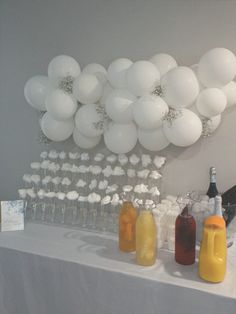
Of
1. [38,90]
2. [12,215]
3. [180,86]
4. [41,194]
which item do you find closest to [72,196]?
[41,194]

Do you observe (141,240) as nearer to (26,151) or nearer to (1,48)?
(26,151)

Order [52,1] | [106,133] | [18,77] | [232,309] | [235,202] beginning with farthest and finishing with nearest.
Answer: [18,77] → [52,1] → [106,133] → [235,202] → [232,309]

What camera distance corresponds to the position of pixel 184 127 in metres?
1.08

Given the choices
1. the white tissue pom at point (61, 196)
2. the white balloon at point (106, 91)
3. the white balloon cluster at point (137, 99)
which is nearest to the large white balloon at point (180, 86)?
the white balloon cluster at point (137, 99)

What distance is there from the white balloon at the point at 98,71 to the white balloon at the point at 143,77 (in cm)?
17

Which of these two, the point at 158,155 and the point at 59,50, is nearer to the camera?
the point at 158,155

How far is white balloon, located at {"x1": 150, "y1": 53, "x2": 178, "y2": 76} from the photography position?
1.15 meters

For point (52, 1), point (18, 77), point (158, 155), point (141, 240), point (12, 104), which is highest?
point (52, 1)

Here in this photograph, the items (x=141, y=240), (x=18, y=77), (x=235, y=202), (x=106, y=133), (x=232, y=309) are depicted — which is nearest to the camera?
(x=232, y=309)

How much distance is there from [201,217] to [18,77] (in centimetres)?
118

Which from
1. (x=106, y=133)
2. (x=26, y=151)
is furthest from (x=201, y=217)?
(x=26, y=151)

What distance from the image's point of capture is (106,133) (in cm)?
124

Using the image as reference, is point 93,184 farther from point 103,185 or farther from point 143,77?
point 143,77

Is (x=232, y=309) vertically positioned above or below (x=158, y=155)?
below
